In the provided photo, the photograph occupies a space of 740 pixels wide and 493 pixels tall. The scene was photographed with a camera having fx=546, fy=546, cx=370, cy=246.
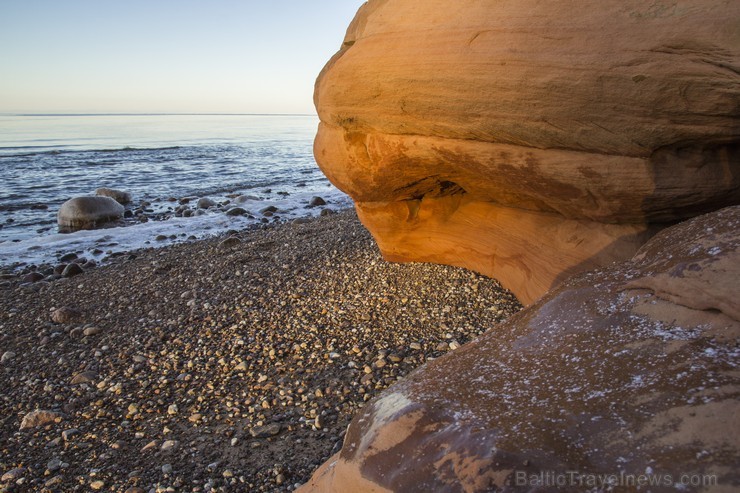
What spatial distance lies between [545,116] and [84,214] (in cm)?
1141

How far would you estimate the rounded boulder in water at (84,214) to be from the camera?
12.3 meters

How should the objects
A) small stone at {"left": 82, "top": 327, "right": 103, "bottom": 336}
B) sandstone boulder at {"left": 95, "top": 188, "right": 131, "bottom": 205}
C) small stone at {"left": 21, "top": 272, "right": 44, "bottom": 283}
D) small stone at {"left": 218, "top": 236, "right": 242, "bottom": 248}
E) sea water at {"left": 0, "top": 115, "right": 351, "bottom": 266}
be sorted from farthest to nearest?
sandstone boulder at {"left": 95, "top": 188, "right": 131, "bottom": 205}
sea water at {"left": 0, "top": 115, "right": 351, "bottom": 266}
small stone at {"left": 218, "top": 236, "right": 242, "bottom": 248}
small stone at {"left": 21, "top": 272, "right": 44, "bottom": 283}
small stone at {"left": 82, "top": 327, "right": 103, "bottom": 336}

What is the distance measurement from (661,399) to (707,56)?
2439 mm

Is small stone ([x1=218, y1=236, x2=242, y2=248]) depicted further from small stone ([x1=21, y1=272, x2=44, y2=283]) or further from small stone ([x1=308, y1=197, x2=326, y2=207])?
small stone ([x1=308, y1=197, x2=326, y2=207])

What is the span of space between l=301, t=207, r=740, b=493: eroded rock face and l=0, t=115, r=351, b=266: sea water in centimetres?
909

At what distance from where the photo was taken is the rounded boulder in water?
1230 centimetres

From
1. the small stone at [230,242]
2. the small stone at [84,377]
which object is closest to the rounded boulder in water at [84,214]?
the small stone at [230,242]

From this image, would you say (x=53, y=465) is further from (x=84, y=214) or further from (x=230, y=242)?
(x=84, y=214)

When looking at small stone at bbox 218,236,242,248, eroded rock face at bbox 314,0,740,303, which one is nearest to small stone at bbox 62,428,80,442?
eroded rock face at bbox 314,0,740,303

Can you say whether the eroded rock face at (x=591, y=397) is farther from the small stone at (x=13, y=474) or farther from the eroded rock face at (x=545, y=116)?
the small stone at (x=13, y=474)

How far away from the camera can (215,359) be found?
5.07 m

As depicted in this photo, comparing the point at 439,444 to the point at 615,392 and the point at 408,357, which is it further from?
the point at 408,357

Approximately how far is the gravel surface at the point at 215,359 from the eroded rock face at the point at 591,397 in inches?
45.7

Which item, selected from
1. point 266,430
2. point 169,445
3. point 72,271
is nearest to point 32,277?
point 72,271
